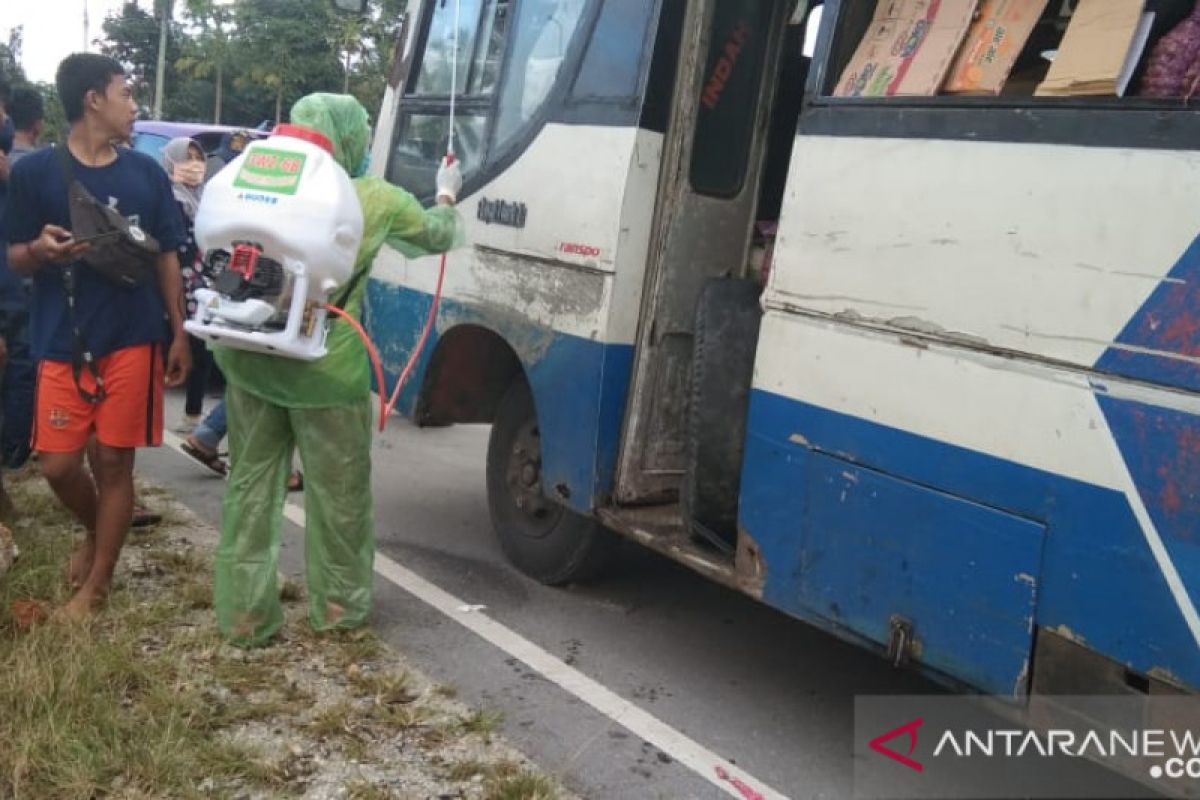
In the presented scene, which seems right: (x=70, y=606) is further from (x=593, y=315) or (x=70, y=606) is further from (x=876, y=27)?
(x=876, y=27)

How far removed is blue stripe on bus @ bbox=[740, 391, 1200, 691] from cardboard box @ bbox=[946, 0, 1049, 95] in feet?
3.01

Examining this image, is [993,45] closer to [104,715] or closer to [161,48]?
[104,715]

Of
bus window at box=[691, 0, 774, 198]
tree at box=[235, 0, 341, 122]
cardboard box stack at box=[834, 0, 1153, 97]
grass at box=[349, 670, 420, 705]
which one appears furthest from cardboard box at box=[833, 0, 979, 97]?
tree at box=[235, 0, 341, 122]

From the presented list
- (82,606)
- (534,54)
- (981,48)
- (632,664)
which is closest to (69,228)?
(82,606)

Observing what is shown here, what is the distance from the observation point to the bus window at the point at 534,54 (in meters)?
4.15

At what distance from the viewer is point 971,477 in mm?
2713

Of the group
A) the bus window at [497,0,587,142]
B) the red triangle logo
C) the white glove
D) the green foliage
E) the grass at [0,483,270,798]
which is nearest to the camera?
the grass at [0,483,270,798]

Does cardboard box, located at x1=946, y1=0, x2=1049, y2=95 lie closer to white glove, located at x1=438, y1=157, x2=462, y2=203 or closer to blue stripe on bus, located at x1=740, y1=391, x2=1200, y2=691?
blue stripe on bus, located at x1=740, y1=391, x2=1200, y2=691

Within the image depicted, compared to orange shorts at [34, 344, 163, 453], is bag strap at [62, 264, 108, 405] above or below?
above

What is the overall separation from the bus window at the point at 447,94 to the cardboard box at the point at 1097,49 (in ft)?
7.96

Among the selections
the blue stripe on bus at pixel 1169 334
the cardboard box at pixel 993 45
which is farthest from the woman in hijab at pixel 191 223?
the blue stripe on bus at pixel 1169 334

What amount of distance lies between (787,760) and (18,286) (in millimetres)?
4204

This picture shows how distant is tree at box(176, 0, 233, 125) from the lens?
36406 millimetres

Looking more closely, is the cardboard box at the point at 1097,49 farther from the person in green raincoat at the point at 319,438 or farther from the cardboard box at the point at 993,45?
the person in green raincoat at the point at 319,438
